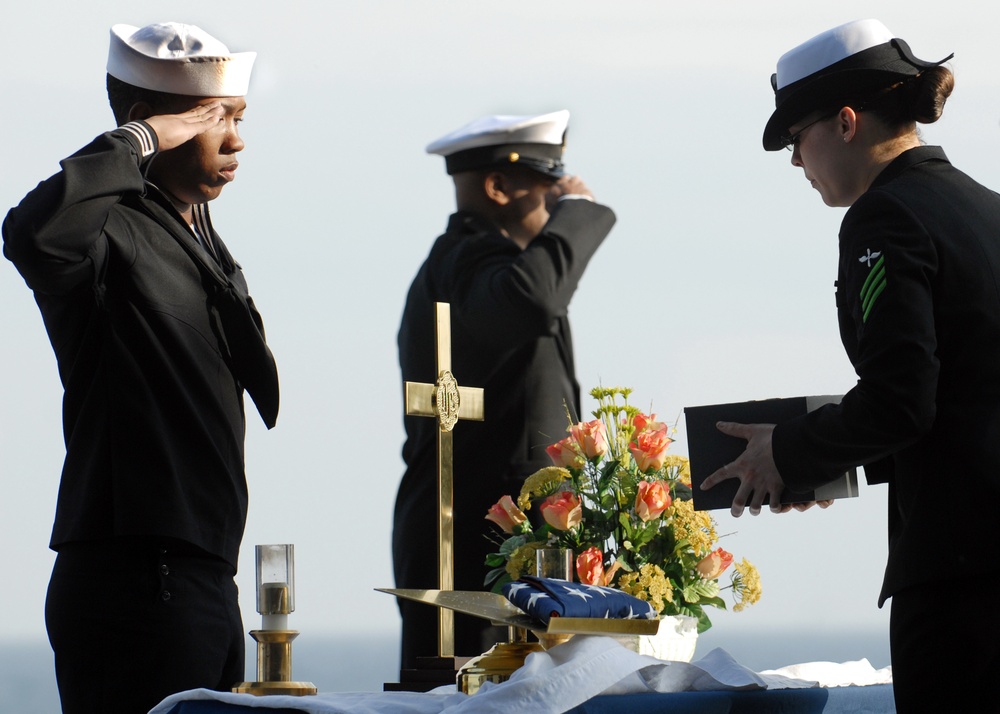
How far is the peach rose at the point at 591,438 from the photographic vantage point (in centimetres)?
247

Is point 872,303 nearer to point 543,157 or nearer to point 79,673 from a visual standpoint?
point 79,673

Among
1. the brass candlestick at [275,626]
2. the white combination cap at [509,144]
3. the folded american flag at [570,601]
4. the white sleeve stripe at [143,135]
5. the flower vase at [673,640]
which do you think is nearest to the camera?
the folded american flag at [570,601]

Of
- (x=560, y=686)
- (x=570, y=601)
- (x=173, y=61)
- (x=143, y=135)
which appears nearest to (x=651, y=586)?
(x=570, y=601)

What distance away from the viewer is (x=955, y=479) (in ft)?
5.93

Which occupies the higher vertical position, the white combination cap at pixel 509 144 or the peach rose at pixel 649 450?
the white combination cap at pixel 509 144

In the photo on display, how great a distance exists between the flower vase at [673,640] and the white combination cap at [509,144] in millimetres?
2037

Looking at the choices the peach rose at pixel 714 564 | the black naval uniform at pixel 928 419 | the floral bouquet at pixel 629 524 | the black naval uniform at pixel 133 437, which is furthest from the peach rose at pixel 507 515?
the black naval uniform at pixel 928 419

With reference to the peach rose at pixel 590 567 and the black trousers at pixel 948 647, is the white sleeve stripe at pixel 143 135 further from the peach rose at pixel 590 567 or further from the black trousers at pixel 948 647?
the black trousers at pixel 948 647

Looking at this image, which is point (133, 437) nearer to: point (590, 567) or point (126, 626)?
point (126, 626)

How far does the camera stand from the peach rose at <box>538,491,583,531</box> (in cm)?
238

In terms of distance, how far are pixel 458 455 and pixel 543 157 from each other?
89cm

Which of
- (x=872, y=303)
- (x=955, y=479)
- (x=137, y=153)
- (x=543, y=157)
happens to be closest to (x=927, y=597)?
(x=955, y=479)

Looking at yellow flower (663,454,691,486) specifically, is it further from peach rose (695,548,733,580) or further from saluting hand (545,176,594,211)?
saluting hand (545,176,594,211)

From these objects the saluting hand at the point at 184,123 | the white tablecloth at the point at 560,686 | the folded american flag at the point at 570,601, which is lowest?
the white tablecloth at the point at 560,686
